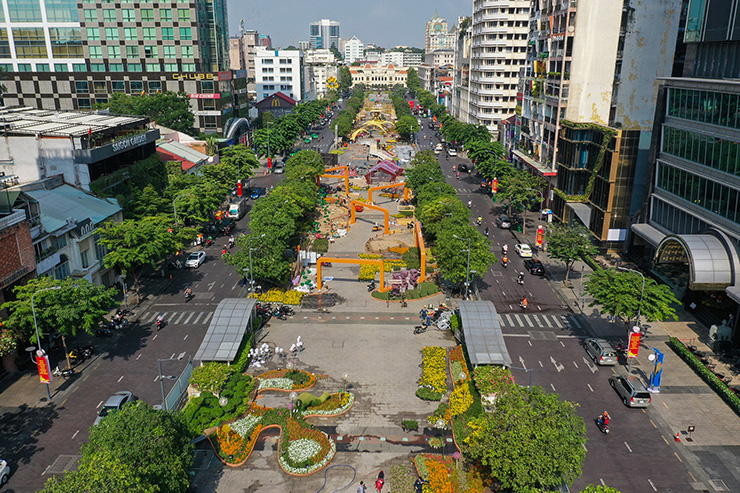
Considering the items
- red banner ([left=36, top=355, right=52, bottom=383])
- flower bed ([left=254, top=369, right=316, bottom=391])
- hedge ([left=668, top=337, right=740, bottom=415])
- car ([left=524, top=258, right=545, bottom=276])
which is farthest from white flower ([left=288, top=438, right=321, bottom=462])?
car ([left=524, top=258, right=545, bottom=276])

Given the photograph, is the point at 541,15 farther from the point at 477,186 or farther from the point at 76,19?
the point at 76,19

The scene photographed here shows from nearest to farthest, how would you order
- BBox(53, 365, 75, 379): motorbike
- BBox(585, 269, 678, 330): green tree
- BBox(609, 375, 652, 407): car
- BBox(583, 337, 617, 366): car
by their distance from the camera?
BBox(609, 375, 652, 407): car < BBox(53, 365, 75, 379): motorbike < BBox(585, 269, 678, 330): green tree < BBox(583, 337, 617, 366): car

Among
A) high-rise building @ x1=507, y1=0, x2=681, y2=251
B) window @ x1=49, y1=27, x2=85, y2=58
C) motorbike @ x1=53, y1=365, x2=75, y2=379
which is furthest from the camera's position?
window @ x1=49, y1=27, x2=85, y2=58

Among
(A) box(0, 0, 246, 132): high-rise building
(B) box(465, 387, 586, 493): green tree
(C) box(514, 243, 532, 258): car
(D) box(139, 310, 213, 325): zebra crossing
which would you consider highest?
(A) box(0, 0, 246, 132): high-rise building

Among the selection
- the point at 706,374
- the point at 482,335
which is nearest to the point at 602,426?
the point at 482,335

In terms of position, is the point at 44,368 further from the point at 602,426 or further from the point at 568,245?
the point at 568,245

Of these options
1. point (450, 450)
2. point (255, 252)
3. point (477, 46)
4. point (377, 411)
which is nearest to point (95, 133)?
point (255, 252)

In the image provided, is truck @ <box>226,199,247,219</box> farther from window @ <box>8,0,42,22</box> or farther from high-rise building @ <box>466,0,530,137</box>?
high-rise building @ <box>466,0,530,137</box>

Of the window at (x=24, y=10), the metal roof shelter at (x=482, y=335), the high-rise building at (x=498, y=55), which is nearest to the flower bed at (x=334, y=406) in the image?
the metal roof shelter at (x=482, y=335)
